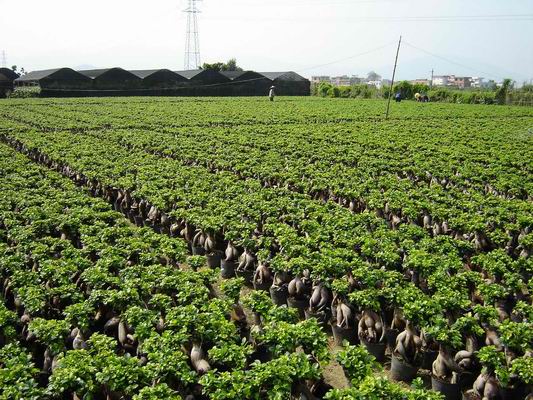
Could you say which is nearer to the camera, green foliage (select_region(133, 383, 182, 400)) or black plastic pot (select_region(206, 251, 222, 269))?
green foliage (select_region(133, 383, 182, 400))

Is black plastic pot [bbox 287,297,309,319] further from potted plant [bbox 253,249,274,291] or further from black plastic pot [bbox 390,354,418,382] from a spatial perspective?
black plastic pot [bbox 390,354,418,382]

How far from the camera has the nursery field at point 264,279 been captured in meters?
6.84

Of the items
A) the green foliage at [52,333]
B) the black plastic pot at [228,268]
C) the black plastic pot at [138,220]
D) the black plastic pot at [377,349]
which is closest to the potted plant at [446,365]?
the black plastic pot at [377,349]

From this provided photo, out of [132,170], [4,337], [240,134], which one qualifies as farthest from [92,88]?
[4,337]

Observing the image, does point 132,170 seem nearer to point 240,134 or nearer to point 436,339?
point 240,134

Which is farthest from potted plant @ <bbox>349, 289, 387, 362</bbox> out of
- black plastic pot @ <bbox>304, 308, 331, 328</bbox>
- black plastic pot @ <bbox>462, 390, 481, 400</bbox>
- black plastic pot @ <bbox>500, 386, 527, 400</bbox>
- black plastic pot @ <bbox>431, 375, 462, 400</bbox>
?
black plastic pot @ <bbox>500, 386, 527, 400</bbox>

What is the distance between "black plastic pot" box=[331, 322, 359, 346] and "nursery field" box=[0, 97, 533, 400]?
0.14 ft

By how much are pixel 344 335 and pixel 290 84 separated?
89510 mm

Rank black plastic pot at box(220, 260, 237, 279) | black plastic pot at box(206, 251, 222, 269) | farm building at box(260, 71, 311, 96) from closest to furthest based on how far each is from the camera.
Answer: black plastic pot at box(220, 260, 237, 279), black plastic pot at box(206, 251, 222, 269), farm building at box(260, 71, 311, 96)

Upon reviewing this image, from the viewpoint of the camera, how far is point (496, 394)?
22.9 feet

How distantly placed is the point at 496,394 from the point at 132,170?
1619 centimetres

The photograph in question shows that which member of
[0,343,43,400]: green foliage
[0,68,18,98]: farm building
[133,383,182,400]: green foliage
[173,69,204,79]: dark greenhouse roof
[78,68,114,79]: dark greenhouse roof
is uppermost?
[173,69,204,79]: dark greenhouse roof

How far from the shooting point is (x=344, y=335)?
9250 millimetres

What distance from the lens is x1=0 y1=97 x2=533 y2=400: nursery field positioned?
6844 millimetres
